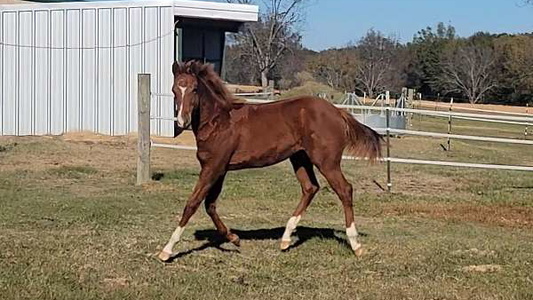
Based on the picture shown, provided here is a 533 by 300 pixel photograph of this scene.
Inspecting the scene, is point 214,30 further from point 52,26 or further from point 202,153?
point 202,153

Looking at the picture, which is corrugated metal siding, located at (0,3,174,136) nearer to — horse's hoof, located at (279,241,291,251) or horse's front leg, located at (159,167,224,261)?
horse's hoof, located at (279,241,291,251)

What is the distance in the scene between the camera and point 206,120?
25.6ft

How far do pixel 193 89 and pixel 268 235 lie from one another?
225 cm

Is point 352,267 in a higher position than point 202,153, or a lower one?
lower

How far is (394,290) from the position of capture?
6496mm

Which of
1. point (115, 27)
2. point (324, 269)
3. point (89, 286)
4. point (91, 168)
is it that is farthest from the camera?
point (115, 27)

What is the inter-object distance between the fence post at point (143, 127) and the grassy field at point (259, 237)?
0.27 m

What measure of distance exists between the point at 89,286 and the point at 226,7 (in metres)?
20.1

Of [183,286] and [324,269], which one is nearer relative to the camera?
[183,286]

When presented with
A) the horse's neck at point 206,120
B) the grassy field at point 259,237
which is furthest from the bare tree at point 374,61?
the horse's neck at point 206,120

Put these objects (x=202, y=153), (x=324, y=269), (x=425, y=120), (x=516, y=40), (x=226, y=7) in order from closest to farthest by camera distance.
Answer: (x=324, y=269)
(x=202, y=153)
(x=226, y=7)
(x=425, y=120)
(x=516, y=40)

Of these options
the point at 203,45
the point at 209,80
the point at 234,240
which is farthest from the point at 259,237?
the point at 203,45

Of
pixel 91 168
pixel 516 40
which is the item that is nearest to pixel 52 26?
pixel 91 168

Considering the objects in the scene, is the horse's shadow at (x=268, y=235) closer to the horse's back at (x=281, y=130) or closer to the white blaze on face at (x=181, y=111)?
the horse's back at (x=281, y=130)
